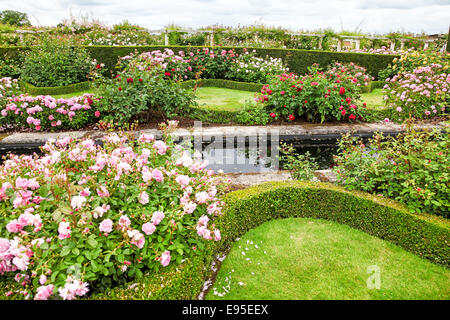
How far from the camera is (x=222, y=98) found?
34.8 feet

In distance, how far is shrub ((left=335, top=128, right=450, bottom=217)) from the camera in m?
3.35

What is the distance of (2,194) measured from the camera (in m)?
2.45

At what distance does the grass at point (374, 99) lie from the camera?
9.47 meters

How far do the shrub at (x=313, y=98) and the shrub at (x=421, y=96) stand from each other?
3.76ft

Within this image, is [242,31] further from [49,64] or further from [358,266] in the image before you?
[358,266]

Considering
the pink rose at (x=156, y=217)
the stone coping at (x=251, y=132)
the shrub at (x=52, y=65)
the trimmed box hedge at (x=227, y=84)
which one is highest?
the shrub at (x=52, y=65)

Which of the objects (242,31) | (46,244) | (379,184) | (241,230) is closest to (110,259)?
(46,244)

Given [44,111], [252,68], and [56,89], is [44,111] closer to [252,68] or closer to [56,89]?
[56,89]

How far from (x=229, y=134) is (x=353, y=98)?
3.58m

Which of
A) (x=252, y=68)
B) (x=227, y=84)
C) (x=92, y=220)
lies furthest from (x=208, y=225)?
(x=252, y=68)

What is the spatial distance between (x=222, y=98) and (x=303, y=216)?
7285 millimetres

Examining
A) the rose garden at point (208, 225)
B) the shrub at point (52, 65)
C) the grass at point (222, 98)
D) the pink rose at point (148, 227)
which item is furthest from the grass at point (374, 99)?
the shrub at point (52, 65)

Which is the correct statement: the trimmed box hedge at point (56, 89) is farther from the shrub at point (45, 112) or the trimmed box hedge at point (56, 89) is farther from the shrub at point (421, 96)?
the shrub at point (421, 96)

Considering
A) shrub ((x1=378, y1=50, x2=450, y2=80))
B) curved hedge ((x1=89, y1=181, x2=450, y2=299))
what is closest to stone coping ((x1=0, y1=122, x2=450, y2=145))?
shrub ((x1=378, y1=50, x2=450, y2=80))
